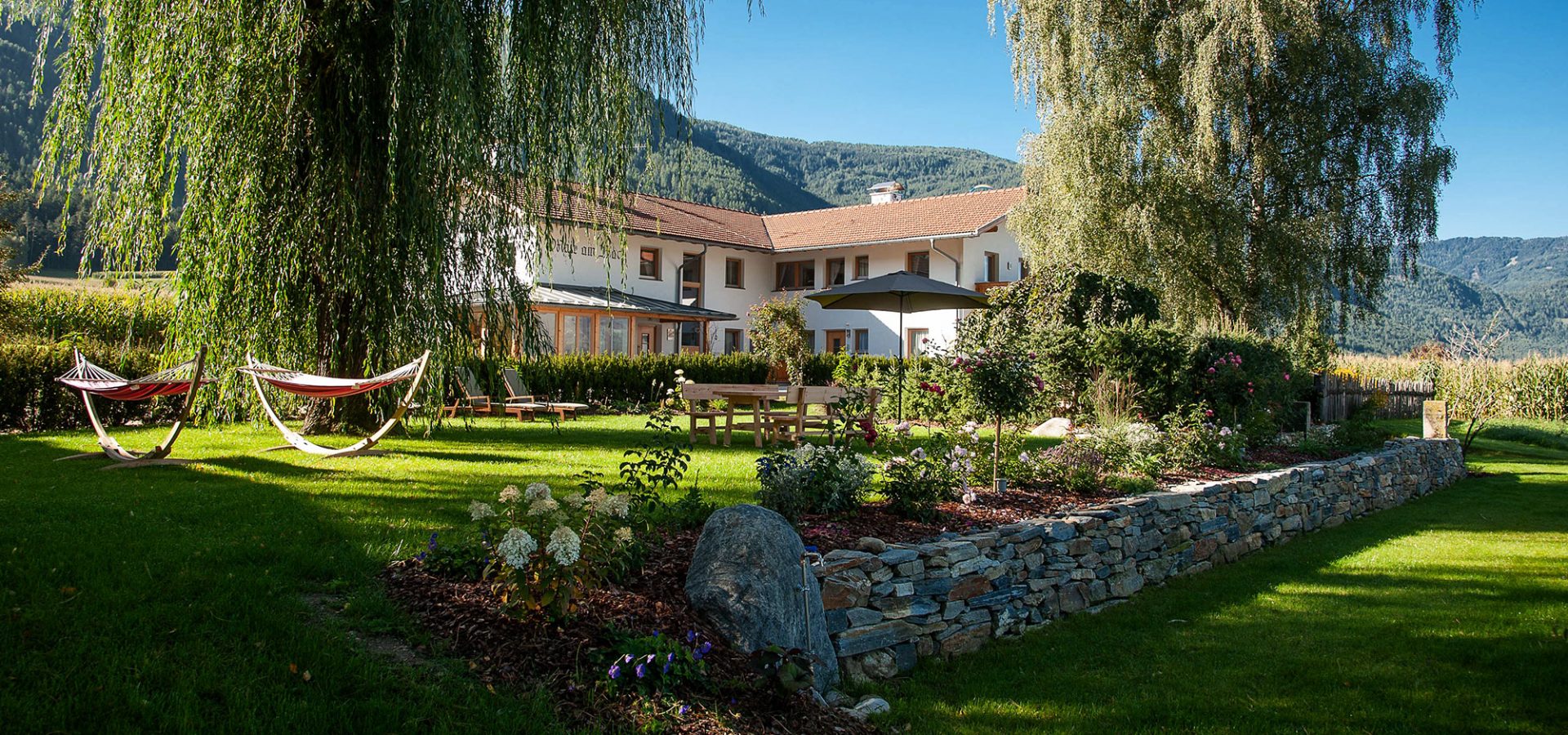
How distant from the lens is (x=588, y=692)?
321 centimetres

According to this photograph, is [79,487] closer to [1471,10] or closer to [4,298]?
[4,298]

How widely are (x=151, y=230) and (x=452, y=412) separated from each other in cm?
676

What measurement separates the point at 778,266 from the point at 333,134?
23.3 m

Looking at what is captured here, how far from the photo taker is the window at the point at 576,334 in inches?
887

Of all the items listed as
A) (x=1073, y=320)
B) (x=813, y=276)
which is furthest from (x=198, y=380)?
(x=813, y=276)

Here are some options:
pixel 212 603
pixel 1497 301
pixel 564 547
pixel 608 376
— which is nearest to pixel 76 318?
pixel 608 376

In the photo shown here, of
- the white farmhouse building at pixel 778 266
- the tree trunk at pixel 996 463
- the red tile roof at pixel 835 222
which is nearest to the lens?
the tree trunk at pixel 996 463

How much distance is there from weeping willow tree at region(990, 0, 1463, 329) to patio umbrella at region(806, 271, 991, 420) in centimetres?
376

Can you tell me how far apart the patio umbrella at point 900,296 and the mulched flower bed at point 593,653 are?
366 inches

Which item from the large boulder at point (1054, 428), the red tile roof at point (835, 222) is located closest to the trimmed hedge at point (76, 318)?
the red tile roof at point (835, 222)

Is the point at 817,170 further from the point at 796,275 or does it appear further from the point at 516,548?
the point at 516,548

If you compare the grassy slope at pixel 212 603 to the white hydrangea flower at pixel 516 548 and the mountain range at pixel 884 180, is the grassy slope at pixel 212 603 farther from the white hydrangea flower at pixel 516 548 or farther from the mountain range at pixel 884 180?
the mountain range at pixel 884 180

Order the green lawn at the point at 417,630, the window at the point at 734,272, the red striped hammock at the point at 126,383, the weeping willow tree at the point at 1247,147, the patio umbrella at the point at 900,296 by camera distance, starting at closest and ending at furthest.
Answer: the green lawn at the point at 417,630 → the red striped hammock at the point at 126,383 → the patio umbrella at the point at 900,296 → the weeping willow tree at the point at 1247,147 → the window at the point at 734,272

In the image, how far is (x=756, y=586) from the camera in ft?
13.0
